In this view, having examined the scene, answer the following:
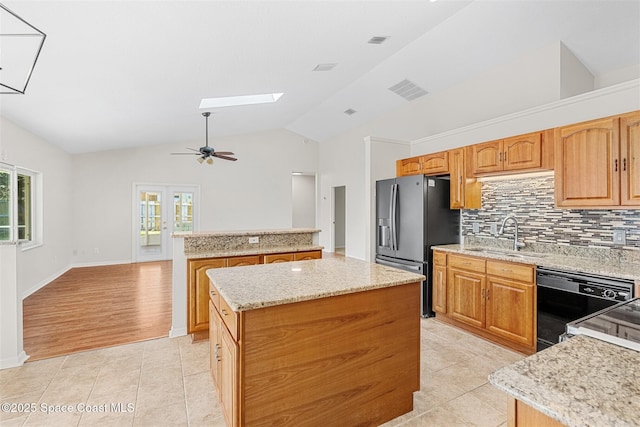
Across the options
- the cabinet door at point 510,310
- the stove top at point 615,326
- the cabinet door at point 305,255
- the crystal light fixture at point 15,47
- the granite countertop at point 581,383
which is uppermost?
the crystal light fixture at point 15,47

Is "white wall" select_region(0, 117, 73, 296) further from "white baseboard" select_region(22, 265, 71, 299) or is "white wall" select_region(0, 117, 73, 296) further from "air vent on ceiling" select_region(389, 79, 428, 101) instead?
"air vent on ceiling" select_region(389, 79, 428, 101)

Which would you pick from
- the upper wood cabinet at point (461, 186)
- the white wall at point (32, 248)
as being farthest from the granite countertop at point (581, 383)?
the white wall at point (32, 248)

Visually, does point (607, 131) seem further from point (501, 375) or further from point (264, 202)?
point (264, 202)

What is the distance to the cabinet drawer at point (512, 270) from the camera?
2.64m

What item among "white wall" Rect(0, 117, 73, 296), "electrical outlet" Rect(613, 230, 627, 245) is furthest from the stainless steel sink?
"white wall" Rect(0, 117, 73, 296)

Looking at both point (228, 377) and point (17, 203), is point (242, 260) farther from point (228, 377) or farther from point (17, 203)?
point (17, 203)

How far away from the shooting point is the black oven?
7.11 ft

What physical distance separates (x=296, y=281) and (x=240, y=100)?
4359 mm

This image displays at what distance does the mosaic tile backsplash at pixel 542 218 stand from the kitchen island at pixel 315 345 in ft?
6.75

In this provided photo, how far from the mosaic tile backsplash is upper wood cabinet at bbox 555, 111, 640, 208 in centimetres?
30

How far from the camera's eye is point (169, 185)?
7.51m

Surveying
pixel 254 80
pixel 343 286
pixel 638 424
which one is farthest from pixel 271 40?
pixel 638 424

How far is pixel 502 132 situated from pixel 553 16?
1.20 meters

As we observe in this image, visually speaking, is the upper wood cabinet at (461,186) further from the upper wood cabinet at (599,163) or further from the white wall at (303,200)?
the white wall at (303,200)
